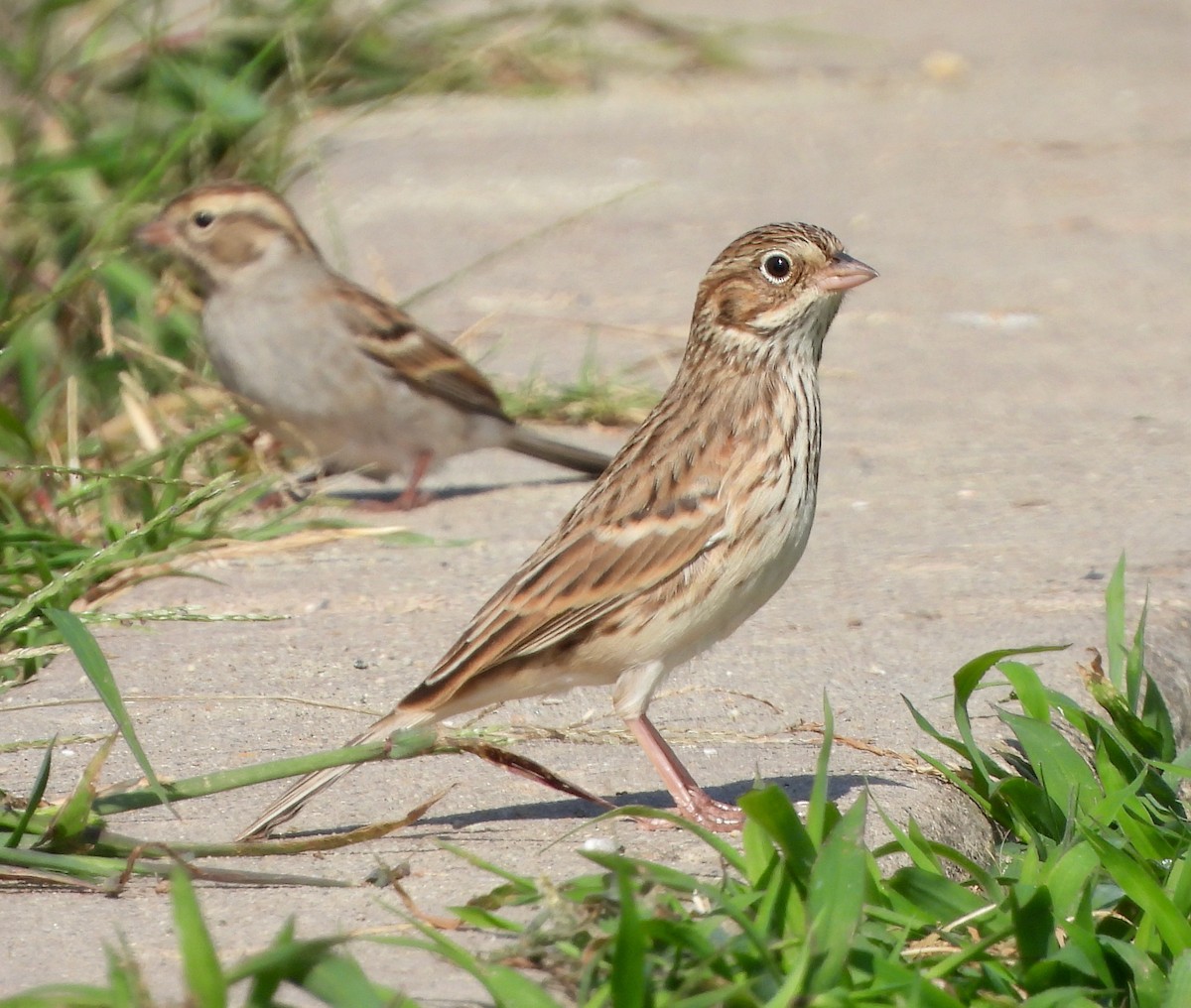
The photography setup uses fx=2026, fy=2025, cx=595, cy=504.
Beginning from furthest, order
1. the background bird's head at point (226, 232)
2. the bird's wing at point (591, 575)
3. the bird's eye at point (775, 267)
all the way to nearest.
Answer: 1. the background bird's head at point (226, 232)
2. the bird's eye at point (775, 267)
3. the bird's wing at point (591, 575)

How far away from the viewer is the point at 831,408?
6.66 metres

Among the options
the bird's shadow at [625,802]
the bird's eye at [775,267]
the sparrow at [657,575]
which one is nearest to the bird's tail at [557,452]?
the bird's eye at [775,267]

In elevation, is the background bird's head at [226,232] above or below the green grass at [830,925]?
above

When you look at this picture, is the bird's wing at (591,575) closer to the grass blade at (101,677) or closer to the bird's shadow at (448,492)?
the grass blade at (101,677)

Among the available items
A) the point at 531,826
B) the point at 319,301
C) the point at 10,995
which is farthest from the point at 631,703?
the point at 319,301

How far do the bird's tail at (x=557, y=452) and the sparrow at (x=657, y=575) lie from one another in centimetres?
234

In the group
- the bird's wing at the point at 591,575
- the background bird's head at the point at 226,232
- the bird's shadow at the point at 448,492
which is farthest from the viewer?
the background bird's head at the point at 226,232

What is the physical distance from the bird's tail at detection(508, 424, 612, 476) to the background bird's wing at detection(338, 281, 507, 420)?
0.10 metres

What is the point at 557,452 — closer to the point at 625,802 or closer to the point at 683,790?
the point at 625,802

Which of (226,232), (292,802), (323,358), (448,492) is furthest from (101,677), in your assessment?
(226,232)

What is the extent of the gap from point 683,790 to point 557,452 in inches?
116

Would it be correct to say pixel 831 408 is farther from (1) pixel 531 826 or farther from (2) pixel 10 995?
(2) pixel 10 995

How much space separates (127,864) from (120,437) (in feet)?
10.9

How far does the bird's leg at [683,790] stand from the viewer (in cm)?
367
